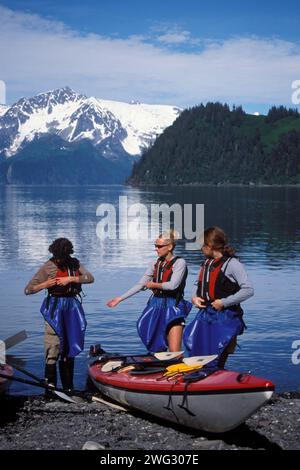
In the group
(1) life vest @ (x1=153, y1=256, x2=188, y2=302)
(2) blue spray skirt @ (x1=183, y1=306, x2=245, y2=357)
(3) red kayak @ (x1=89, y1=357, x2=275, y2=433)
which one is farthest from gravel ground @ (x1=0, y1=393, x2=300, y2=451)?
(1) life vest @ (x1=153, y1=256, x2=188, y2=302)

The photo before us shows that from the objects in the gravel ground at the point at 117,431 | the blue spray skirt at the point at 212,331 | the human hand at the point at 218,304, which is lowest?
the gravel ground at the point at 117,431

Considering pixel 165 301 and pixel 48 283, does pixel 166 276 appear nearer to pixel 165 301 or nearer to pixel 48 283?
pixel 165 301

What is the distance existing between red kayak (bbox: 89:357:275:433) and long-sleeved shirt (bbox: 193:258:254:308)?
4.53 ft

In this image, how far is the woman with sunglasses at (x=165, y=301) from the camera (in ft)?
44.4

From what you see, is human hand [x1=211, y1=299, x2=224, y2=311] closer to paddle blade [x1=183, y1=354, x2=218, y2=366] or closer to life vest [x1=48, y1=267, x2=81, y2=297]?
paddle blade [x1=183, y1=354, x2=218, y2=366]

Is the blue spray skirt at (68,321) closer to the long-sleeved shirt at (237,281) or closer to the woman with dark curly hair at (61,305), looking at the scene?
the woman with dark curly hair at (61,305)

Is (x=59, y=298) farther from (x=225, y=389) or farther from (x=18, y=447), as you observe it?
(x=225, y=389)

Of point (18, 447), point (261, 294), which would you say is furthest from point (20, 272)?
point (18, 447)

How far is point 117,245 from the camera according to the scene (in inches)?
2250

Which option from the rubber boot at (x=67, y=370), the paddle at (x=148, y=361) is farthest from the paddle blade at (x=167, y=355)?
the rubber boot at (x=67, y=370)

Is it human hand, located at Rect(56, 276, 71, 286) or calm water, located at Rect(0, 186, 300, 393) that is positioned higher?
human hand, located at Rect(56, 276, 71, 286)

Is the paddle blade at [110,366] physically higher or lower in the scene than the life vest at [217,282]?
lower

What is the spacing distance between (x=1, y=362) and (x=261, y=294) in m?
19.8

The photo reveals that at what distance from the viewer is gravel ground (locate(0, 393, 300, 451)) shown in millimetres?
10994
